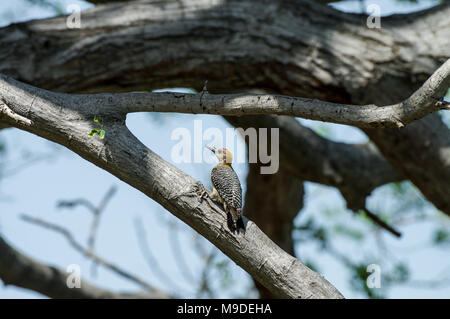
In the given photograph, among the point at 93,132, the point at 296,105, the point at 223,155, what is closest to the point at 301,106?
the point at 296,105

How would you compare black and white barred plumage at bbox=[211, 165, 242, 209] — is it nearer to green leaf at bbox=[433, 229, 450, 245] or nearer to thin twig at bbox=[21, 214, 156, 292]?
thin twig at bbox=[21, 214, 156, 292]

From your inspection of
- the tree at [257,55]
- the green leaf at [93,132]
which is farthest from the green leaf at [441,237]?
the green leaf at [93,132]

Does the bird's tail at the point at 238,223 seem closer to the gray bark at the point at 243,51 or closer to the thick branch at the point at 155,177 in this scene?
the thick branch at the point at 155,177

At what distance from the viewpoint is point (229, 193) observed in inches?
127

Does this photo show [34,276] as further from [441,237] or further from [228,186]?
[441,237]

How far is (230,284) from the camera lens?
8430 mm

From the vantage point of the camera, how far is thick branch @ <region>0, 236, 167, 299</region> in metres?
5.09

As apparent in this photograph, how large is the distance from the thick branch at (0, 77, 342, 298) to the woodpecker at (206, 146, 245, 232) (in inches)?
1.9

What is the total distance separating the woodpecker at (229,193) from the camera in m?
2.73

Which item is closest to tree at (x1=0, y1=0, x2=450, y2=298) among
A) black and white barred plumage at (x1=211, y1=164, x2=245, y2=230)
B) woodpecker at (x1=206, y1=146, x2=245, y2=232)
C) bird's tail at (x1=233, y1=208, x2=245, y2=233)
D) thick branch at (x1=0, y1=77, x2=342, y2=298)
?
woodpecker at (x1=206, y1=146, x2=245, y2=232)

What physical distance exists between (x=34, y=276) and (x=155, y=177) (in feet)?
10.1
